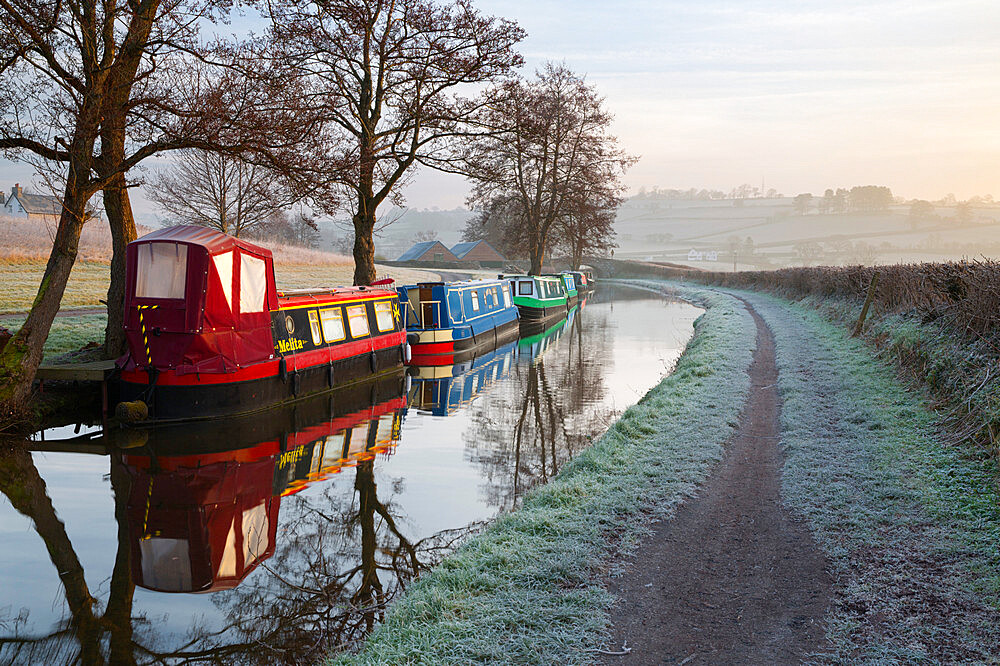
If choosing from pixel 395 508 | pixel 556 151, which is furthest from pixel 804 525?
pixel 556 151

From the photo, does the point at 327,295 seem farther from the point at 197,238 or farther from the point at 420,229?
the point at 420,229

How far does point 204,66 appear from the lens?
33.3 feet

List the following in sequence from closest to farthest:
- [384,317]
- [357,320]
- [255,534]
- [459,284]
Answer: [255,534], [357,320], [384,317], [459,284]

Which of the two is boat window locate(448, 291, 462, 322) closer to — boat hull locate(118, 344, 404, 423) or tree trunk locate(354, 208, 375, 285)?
tree trunk locate(354, 208, 375, 285)

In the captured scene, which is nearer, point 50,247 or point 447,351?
point 447,351

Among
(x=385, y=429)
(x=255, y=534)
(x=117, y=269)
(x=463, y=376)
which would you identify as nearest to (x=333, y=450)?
(x=385, y=429)

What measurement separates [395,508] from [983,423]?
544 centimetres

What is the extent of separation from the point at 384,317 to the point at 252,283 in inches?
171

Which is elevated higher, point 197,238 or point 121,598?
point 197,238

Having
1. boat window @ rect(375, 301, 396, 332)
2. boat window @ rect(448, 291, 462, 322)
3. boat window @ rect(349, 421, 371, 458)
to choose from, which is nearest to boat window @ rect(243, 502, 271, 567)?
boat window @ rect(349, 421, 371, 458)

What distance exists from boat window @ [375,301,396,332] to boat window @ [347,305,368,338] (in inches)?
20.3

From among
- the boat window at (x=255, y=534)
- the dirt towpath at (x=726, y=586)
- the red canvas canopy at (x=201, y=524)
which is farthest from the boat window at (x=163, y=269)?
the dirt towpath at (x=726, y=586)

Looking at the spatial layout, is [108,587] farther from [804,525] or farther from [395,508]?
[804,525]

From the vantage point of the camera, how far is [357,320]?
13.2 meters
